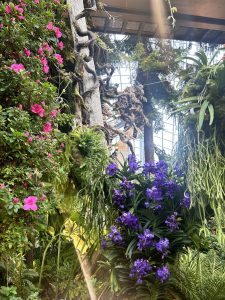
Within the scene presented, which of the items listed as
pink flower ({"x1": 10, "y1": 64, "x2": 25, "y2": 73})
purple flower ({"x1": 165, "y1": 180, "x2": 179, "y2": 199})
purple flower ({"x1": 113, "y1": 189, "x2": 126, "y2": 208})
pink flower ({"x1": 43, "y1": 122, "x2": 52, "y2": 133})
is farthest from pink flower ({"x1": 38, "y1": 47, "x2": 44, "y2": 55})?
purple flower ({"x1": 165, "y1": 180, "x2": 179, "y2": 199})

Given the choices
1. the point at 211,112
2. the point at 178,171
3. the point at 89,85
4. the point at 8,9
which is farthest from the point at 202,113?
the point at 89,85

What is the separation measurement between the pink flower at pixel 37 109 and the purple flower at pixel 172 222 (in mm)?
738

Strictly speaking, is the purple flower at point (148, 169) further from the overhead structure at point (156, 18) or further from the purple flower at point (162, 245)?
the overhead structure at point (156, 18)

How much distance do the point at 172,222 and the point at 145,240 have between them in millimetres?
139

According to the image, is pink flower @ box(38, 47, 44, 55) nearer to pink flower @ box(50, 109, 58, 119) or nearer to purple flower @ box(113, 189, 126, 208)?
pink flower @ box(50, 109, 58, 119)

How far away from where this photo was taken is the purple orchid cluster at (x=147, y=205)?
4.38 feet

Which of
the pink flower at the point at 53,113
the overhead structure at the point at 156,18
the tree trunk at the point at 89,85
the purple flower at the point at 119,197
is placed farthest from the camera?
the overhead structure at the point at 156,18

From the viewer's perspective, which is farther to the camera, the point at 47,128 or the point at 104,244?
the point at 47,128

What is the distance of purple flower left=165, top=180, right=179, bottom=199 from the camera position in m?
1.43

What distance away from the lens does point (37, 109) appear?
4.98 feet

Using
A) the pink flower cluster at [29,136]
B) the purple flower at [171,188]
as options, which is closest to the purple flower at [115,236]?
the purple flower at [171,188]

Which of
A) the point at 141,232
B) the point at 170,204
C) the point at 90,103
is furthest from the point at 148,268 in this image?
the point at 90,103

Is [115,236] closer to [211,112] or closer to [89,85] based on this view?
[211,112]

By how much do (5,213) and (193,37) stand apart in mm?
2859
